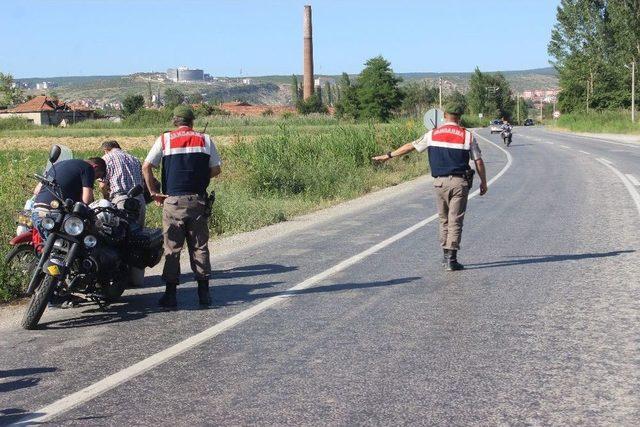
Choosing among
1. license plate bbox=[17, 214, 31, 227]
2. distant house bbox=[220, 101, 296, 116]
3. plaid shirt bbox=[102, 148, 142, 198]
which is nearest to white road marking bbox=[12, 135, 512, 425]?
plaid shirt bbox=[102, 148, 142, 198]

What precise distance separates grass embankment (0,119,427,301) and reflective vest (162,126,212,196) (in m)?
2.24

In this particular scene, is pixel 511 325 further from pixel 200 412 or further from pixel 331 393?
pixel 200 412

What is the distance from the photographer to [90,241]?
24.5 feet

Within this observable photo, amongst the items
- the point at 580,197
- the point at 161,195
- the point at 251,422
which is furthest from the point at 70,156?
the point at 580,197

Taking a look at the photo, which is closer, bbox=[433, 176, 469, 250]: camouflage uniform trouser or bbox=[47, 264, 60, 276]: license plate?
bbox=[47, 264, 60, 276]: license plate

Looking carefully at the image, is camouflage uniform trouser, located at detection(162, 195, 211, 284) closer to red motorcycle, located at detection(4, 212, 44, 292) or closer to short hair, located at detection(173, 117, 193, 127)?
short hair, located at detection(173, 117, 193, 127)

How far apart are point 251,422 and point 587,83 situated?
314 feet

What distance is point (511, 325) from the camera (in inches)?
273

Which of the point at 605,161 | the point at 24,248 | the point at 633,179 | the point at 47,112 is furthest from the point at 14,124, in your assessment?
the point at 24,248

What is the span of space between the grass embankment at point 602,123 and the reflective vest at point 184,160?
206 feet

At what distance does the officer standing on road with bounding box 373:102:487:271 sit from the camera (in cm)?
976

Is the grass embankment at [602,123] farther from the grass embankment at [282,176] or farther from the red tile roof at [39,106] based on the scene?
the red tile roof at [39,106]

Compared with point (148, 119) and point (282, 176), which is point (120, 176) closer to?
point (282, 176)

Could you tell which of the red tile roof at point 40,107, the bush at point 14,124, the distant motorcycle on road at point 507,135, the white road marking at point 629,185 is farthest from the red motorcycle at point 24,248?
the red tile roof at point 40,107
